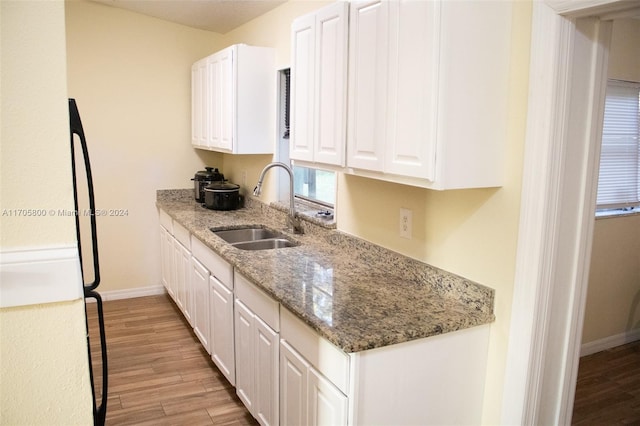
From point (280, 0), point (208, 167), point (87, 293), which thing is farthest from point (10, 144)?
point (208, 167)

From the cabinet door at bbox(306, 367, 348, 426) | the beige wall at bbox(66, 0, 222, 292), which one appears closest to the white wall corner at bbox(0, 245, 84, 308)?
the cabinet door at bbox(306, 367, 348, 426)

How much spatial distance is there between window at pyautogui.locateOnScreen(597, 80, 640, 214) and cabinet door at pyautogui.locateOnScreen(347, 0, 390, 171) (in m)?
2.21

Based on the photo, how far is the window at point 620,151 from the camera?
3.49 metres

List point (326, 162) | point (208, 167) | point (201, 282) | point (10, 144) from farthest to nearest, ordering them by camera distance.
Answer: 1. point (208, 167)
2. point (201, 282)
3. point (326, 162)
4. point (10, 144)

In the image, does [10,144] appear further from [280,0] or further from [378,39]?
[280,0]

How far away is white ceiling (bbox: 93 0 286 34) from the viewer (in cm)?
369

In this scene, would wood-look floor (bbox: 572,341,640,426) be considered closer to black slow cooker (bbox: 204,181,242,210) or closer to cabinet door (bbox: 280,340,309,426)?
cabinet door (bbox: 280,340,309,426)

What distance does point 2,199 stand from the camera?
3.02ft

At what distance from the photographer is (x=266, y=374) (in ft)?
7.75

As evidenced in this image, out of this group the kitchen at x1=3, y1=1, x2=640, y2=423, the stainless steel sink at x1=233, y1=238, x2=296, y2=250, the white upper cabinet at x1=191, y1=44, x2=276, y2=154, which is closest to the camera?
the stainless steel sink at x1=233, y1=238, x2=296, y2=250

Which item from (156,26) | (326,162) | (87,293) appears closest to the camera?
(87,293)

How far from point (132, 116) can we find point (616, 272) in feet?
13.5

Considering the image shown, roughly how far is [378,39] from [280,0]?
69.5 inches

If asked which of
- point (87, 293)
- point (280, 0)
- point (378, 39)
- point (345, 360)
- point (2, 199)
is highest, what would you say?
point (280, 0)
